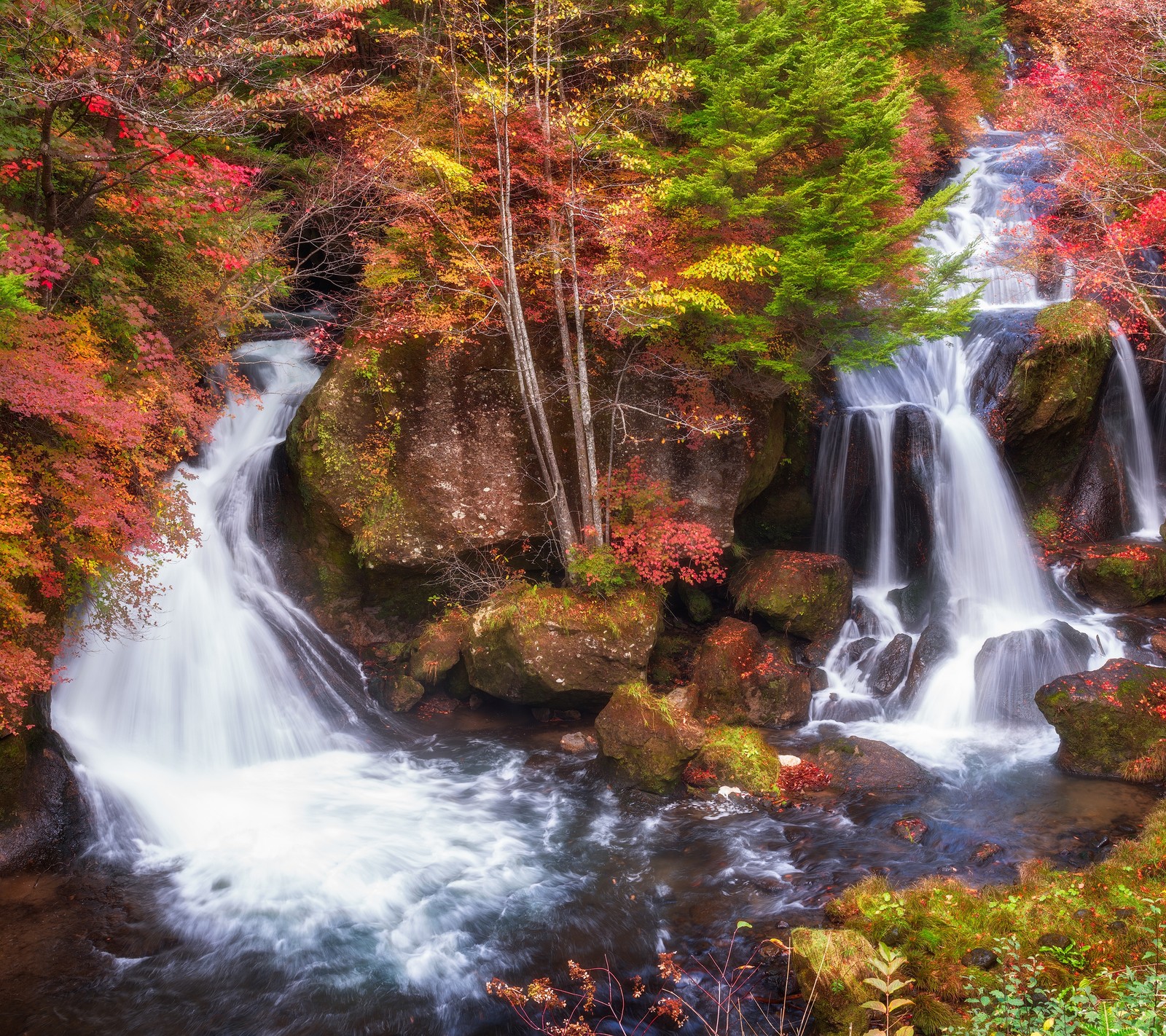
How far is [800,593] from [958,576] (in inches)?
124

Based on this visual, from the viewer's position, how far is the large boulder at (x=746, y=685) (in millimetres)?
10180

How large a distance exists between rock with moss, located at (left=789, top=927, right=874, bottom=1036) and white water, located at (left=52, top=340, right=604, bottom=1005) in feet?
8.30

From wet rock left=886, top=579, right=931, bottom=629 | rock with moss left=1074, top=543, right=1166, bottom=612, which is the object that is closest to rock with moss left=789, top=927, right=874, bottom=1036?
wet rock left=886, top=579, right=931, bottom=629

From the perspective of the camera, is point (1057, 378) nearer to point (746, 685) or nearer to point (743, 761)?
point (746, 685)

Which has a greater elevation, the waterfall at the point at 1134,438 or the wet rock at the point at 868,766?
the waterfall at the point at 1134,438

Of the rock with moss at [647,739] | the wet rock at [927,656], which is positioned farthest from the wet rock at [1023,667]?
the rock with moss at [647,739]

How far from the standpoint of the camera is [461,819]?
26.9 ft

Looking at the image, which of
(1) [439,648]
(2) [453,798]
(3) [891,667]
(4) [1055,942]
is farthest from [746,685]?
(4) [1055,942]

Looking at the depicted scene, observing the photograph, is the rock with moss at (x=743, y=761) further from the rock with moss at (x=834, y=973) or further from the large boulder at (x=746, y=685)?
the rock with moss at (x=834, y=973)

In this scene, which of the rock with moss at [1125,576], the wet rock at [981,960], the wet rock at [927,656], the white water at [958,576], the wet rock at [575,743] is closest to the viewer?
the wet rock at [981,960]

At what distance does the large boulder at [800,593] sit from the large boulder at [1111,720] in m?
3.37

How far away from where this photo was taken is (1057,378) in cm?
1229

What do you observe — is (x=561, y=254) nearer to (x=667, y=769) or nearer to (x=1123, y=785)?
(x=667, y=769)

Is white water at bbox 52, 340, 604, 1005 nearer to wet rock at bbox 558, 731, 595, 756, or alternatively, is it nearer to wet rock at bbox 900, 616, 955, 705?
wet rock at bbox 558, 731, 595, 756
